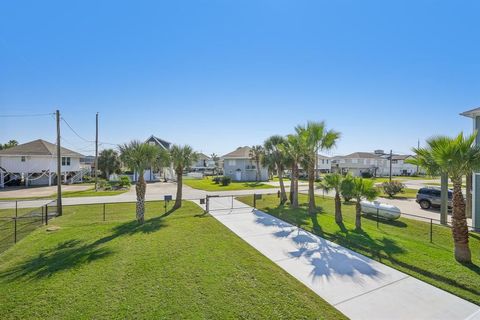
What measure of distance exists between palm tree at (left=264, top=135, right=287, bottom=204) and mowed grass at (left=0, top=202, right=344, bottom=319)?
1053 cm

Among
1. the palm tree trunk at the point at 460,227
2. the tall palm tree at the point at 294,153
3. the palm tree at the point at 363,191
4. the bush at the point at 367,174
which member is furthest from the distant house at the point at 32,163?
the bush at the point at 367,174

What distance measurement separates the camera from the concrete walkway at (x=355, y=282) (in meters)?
5.13

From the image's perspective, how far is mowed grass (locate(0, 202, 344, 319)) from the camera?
16.6 ft

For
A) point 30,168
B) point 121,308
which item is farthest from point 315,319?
point 30,168

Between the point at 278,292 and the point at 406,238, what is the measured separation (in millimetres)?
8043

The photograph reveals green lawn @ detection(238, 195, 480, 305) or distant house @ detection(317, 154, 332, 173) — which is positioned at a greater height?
distant house @ detection(317, 154, 332, 173)

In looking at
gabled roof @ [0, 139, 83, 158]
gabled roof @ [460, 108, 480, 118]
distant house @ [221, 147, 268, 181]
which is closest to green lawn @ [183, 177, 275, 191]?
distant house @ [221, 147, 268, 181]

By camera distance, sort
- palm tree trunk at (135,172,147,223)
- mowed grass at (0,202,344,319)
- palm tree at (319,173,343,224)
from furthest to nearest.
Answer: palm tree trunk at (135,172,147,223) < palm tree at (319,173,343,224) < mowed grass at (0,202,344,319)

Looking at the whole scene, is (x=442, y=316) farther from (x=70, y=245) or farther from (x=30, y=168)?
(x=30, y=168)

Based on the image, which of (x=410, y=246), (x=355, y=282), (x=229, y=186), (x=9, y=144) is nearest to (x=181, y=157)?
(x=355, y=282)

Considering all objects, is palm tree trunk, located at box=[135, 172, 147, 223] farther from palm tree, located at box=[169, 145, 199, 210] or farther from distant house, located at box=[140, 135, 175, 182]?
distant house, located at box=[140, 135, 175, 182]

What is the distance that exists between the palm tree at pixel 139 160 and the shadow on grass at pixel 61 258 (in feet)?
7.40

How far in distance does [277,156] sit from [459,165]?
1376cm

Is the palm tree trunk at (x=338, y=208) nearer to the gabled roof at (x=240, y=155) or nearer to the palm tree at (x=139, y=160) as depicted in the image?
the palm tree at (x=139, y=160)
